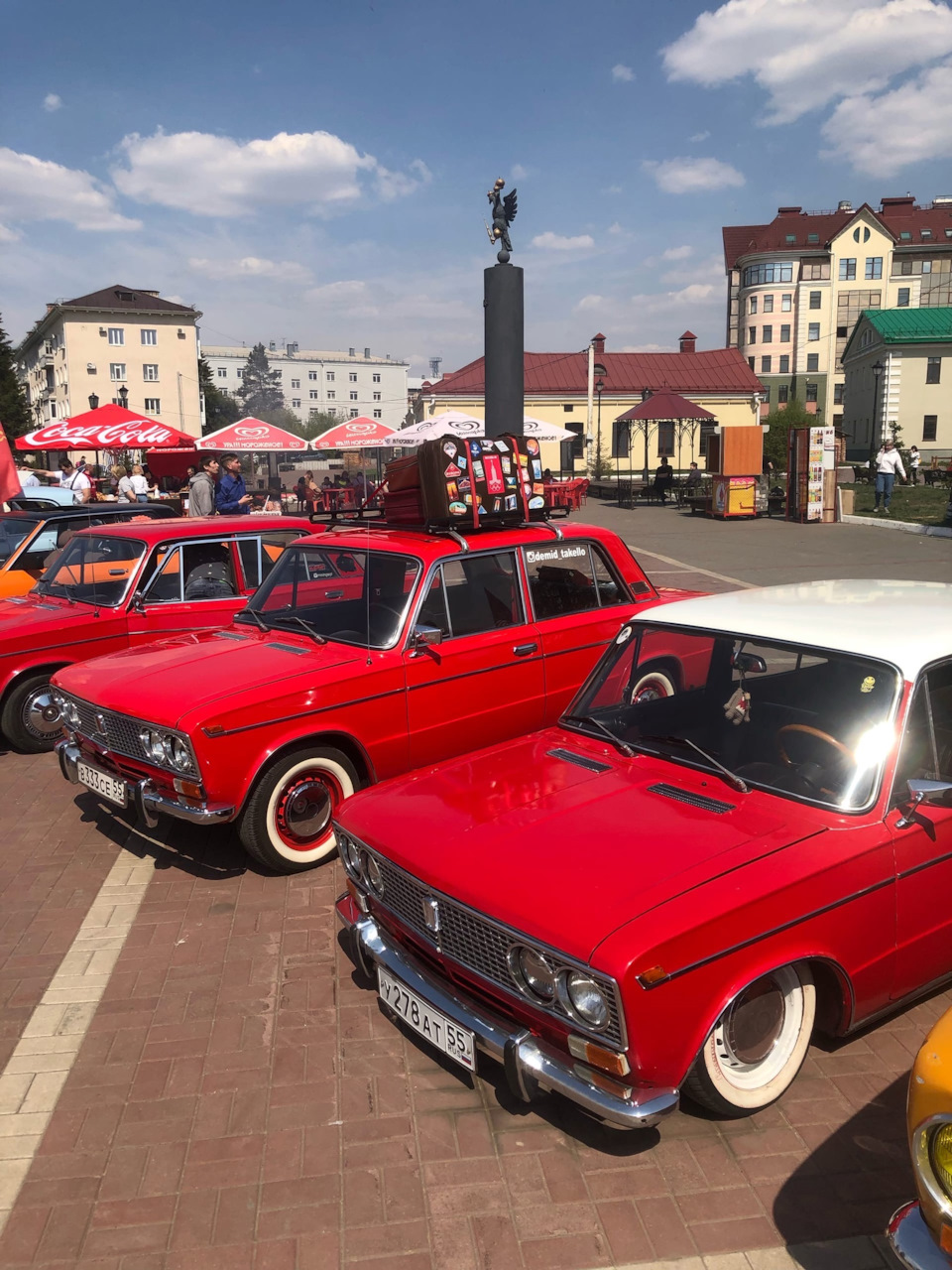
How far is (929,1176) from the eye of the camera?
83.0 inches

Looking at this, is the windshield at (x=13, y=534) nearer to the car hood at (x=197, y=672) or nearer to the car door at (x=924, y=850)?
the car hood at (x=197, y=672)

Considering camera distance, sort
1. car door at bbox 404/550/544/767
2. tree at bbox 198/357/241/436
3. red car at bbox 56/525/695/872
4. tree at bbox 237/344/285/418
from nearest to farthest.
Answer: red car at bbox 56/525/695/872 → car door at bbox 404/550/544/767 → tree at bbox 198/357/241/436 → tree at bbox 237/344/285/418

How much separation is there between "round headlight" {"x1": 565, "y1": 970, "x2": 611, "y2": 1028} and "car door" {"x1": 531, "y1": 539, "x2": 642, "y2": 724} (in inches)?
131

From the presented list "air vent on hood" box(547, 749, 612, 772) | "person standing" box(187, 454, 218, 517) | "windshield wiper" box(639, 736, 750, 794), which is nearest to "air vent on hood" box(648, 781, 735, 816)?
"windshield wiper" box(639, 736, 750, 794)

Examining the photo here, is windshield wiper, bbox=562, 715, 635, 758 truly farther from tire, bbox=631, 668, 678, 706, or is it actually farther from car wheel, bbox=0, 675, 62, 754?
car wheel, bbox=0, 675, 62, 754

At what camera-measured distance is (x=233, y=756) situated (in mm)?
4656

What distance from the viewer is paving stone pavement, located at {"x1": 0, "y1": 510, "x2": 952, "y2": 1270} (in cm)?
268

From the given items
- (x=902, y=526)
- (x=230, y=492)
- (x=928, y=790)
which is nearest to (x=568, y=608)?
(x=928, y=790)

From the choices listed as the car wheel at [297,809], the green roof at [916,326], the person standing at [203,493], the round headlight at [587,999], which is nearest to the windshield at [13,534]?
the person standing at [203,493]

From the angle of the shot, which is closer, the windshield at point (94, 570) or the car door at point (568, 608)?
the car door at point (568, 608)

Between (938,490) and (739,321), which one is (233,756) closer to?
(938,490)

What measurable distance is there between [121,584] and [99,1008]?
415 centimetres

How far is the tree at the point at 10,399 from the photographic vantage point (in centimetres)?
5925

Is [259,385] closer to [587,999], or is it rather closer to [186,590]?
[186,590]
